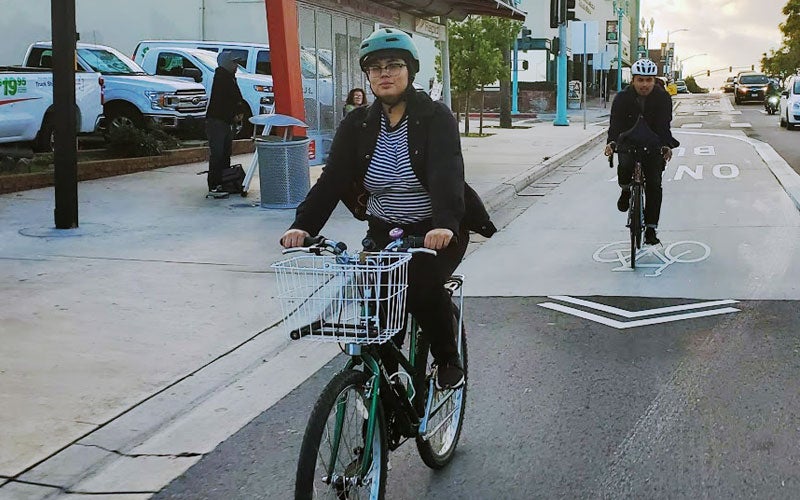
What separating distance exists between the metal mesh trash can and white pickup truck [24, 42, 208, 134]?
6.03 metres

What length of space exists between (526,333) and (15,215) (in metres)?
7.03

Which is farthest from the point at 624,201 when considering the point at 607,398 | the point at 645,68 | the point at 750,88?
the point at 750,88

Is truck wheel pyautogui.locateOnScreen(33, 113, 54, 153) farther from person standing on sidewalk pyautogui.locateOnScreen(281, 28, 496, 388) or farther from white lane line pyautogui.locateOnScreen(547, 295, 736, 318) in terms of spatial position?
person standing on sidewalk pyautogui.locateOnScreen(281, 28, 496, 388)

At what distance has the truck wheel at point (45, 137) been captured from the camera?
15.9 metres

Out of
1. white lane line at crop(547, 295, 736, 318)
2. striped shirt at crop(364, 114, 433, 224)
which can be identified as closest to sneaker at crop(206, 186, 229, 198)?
white lane line at crop(547, 295, 736, 318)

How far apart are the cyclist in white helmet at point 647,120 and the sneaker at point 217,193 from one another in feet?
19.2

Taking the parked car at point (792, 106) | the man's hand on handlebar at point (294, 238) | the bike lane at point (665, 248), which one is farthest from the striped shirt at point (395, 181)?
the parked car at point (792, 106)

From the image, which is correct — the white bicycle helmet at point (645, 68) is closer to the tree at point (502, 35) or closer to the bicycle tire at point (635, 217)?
the bicycle tire at point (635, 217)

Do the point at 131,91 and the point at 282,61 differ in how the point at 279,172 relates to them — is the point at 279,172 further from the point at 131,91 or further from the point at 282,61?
the point at 131,91

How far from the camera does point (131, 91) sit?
1852 centimetres

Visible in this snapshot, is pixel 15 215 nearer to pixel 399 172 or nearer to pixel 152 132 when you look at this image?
pixel 152 132

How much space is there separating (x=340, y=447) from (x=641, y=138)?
647 centimetres

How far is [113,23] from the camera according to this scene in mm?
30406

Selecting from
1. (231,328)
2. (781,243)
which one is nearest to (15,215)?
(231,328)
